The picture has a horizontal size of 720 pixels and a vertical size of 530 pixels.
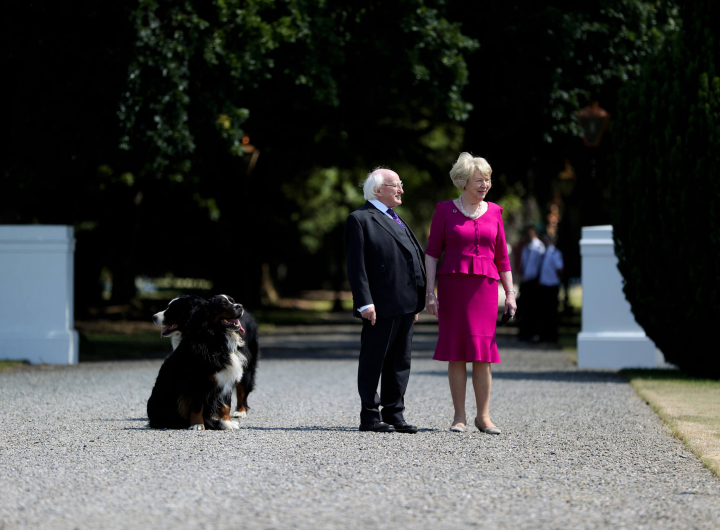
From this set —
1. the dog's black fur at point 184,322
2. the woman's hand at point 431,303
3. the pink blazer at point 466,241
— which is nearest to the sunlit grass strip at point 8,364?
the dog's black fur at point 184,322

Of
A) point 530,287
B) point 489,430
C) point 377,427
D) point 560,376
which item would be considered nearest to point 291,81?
point 560,376

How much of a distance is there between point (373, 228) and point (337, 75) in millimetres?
9071

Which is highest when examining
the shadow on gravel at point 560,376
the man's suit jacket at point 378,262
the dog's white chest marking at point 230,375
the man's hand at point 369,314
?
the man's suit jacket at point 378,262

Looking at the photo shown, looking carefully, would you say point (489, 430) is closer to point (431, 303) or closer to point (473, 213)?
point (431, 303)

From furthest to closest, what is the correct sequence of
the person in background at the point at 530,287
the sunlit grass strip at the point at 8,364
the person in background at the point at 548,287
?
the person in background at the point at 530,287 < the person in background at the point at 548,287 < the sunlit grass strip at the point at 8,364

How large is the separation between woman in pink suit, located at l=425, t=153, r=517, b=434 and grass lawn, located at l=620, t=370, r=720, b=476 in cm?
147

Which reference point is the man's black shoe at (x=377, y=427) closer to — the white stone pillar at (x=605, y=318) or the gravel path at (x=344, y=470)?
the gravel path at (x=344, y=470)

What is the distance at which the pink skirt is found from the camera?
25.1ft

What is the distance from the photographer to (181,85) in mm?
13508

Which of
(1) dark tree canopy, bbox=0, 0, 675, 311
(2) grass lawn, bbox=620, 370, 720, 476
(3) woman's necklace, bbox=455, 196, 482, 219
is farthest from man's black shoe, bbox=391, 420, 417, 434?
(1) dark tree canopy, bbox=0, 0, 675, 311

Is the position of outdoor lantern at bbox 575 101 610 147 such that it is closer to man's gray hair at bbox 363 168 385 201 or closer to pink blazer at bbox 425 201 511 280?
pink blazer at bbox 425 201 511 280

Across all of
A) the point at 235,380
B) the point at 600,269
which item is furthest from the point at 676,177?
the point at 235,380

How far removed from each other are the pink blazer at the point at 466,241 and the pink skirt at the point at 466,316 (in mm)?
75

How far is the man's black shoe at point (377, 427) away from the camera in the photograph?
767cm
